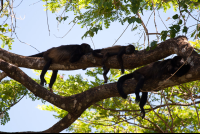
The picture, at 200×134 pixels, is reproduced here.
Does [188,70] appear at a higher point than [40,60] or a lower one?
lower

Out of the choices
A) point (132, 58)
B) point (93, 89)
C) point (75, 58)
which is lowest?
point (93, 89)

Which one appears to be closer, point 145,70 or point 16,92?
point 145,70

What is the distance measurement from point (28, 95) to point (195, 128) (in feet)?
22.3

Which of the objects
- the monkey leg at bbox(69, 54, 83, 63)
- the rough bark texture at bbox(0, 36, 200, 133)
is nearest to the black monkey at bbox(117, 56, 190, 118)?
the rough bark texture at bbox(0, 36, 200, 133)

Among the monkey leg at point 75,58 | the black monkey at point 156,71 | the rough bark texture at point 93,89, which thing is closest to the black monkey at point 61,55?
the monkey leg at point 75,58

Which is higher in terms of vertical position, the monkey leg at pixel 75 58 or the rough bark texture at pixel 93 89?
the monkey leg at pixel 75 58

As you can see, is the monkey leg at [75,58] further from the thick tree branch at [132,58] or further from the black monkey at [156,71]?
the black monkey at [156,71]

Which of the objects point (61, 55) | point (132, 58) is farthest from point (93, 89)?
point (61, 55)

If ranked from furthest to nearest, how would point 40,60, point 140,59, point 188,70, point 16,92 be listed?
point 16,92 < point 40,60 < point 140,59 < point 188,70

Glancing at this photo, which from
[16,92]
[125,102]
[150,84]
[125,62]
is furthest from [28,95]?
[150,84]

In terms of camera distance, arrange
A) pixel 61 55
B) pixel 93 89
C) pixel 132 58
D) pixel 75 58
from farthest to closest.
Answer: pixel 61 55 → pixel 75 58 → pixel 132 58 → pixel 93 89

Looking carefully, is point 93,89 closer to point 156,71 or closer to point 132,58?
point 132,58

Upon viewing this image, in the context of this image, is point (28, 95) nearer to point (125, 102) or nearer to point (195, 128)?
point (125, 102)

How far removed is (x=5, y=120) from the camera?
270 inches
